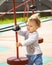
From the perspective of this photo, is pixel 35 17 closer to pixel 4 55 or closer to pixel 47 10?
pixel 4 55

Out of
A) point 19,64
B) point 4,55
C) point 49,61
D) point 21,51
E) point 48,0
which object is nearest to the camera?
point 19,64

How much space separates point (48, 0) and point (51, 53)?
8968 mm

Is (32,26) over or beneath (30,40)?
over

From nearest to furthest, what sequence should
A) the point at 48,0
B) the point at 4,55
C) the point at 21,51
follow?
1. the point at 4,55
2. the point at 21,51
3. the point at 48,0

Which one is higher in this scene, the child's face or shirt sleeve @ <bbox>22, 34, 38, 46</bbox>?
the child's face

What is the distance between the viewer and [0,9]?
1195cm

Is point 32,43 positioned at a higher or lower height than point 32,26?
lower

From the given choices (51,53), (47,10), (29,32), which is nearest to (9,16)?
(47,10)

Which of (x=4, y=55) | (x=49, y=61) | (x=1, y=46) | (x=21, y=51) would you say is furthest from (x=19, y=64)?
(x=1, y=46)

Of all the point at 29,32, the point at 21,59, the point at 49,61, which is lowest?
the point at 49,61

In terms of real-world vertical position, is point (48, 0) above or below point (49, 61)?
above

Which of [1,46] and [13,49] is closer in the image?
[13,49]

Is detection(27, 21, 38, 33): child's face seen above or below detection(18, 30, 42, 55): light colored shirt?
Result: above

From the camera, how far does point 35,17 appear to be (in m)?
2.39
